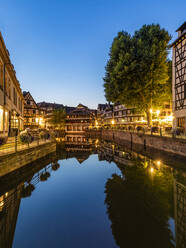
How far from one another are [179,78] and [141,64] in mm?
5779

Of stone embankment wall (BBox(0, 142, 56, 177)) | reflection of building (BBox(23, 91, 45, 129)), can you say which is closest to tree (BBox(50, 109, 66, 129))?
reflection of building (BBox(23, 91, 45, 129))

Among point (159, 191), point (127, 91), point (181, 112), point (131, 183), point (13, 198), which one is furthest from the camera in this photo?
point (127, 91)

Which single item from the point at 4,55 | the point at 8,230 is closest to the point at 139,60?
the point at 4,55

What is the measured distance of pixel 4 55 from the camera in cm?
1234

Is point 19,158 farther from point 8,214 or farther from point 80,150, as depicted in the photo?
point 80,150

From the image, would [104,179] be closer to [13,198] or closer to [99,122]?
[13,198]

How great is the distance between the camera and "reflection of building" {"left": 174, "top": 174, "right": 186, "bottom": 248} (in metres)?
4.00

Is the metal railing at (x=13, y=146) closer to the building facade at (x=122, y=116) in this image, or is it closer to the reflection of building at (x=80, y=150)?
the reflection of building at (x=80, y=150)

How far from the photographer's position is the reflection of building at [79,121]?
6531 centimetres

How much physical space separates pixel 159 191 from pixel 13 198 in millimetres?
6911

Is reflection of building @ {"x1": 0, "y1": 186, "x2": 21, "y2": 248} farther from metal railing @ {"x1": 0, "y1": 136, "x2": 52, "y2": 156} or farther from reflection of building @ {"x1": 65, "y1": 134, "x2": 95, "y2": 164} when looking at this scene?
reflection of building @ {"x1": 65, "y1": 134, "x2": 95, "y2": 164}

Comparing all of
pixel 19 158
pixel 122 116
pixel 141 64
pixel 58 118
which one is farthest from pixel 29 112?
pixel 19 158

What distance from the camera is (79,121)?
6638 centimetres

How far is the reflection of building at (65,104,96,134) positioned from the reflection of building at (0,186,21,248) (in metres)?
57.9
